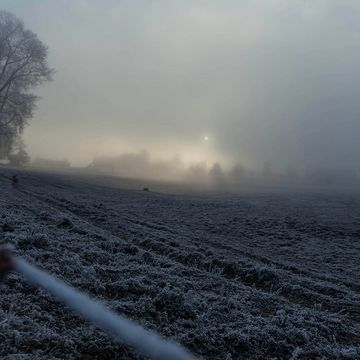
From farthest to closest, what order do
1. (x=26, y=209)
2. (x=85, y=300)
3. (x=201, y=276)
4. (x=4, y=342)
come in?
(x=26, y=209) < (x=201, y=276) < (x=4, y=342) < (x=85, y=300)

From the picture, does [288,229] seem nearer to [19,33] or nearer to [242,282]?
[242,282]

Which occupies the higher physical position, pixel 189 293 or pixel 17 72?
pixel 17 72

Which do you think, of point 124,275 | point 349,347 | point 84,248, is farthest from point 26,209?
point 349,347

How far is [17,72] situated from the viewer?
44250 mm

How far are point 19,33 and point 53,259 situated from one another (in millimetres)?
41251

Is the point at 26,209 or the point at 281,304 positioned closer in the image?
the point at 281,304

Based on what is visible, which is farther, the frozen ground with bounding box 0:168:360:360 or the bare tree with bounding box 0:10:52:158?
the bare tree with bounding box 0:10:52:158

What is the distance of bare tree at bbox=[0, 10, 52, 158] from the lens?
42688 mm

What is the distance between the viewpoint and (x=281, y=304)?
891 centimetres

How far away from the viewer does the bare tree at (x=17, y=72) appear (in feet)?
Result: 140

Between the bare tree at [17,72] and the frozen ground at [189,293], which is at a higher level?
the bare tree at [17,72]

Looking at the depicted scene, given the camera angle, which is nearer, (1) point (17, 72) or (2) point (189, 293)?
(2) point (189, 293)

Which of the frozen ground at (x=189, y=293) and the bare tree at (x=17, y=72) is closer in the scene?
the frozen ground at (x=189, y=293)

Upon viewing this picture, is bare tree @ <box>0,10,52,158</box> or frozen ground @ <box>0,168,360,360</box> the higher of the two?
bare tree @ <box>0,10,52,158</box>
